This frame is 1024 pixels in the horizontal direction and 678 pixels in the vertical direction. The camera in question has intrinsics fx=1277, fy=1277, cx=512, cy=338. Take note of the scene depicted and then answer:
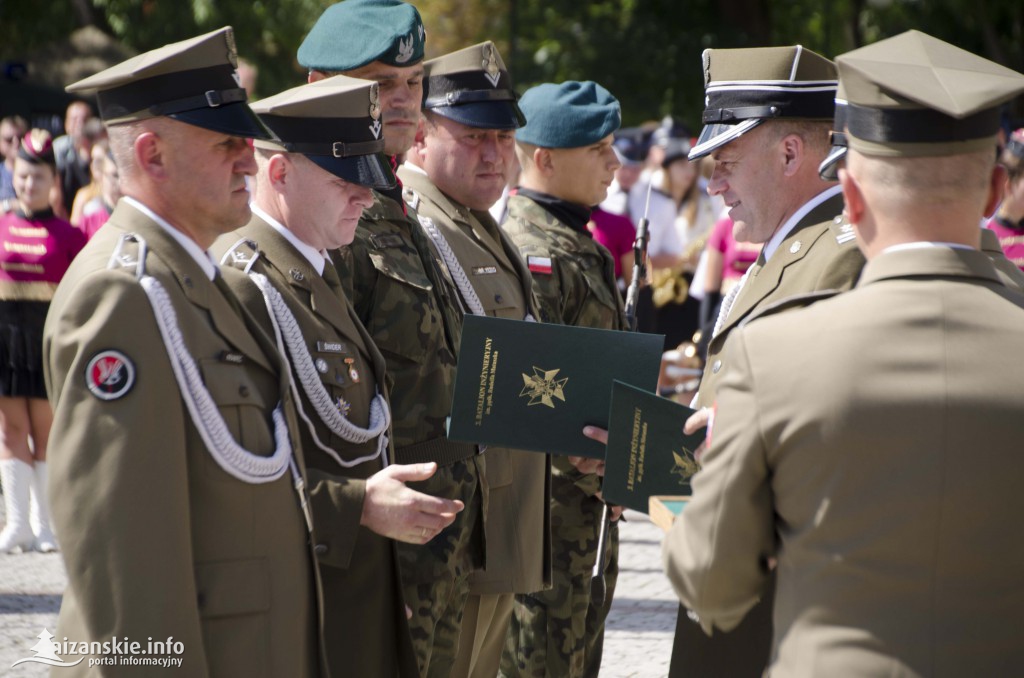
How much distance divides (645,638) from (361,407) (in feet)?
11.3

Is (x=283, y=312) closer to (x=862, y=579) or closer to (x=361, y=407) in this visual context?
(x=361, y=407)

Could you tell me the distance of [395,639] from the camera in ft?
11.2

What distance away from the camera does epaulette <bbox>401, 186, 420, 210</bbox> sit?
14.4 ft

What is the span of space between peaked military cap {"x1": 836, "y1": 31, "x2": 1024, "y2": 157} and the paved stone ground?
157 inches

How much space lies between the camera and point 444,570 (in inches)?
152

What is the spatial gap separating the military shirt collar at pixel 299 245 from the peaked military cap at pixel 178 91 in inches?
22.0

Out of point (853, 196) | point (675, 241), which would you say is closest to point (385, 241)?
point (853, 196)

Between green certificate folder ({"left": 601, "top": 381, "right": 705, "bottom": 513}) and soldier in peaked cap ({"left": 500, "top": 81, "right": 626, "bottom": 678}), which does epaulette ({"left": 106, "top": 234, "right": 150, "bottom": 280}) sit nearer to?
green certificate folder ({"left": 601, "top": 381, "right": 705, "bottom": 513})

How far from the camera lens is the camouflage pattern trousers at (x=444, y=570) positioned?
12.5 feet

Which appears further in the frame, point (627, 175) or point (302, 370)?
point (627, 175)

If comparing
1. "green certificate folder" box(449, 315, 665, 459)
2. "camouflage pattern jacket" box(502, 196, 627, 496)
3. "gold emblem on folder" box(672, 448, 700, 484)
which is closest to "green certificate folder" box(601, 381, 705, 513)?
"gold emblem on folder" box(672, 448, 700, 484)

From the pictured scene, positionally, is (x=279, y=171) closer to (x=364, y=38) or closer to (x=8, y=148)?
(x=364, y=38)

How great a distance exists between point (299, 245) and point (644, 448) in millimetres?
1055

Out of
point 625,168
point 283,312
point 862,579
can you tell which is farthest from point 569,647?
point 625,168
